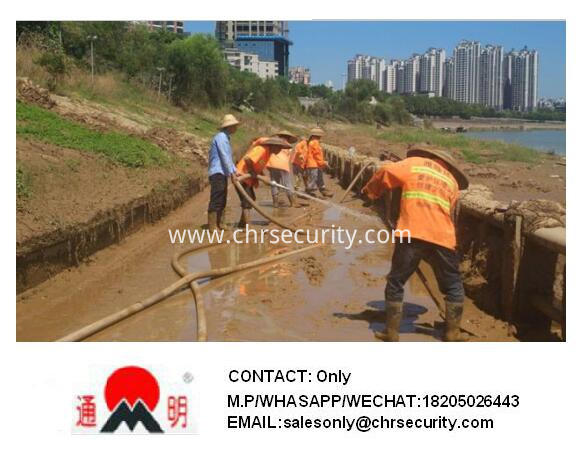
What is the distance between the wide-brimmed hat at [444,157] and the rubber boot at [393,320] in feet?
3.42

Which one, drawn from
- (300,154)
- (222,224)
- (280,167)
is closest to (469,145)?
(300,154)

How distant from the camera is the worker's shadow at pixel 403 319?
17.2ft

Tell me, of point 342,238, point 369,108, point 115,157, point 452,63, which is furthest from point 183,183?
point 369,108

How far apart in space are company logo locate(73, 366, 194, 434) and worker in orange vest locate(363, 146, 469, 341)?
178cm

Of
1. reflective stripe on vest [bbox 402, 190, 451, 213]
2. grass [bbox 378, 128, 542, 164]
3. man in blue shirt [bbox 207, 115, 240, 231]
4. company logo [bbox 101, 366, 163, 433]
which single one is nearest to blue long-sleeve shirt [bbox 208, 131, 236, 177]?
man in blue shirt [bbox 207, 115, 240, 231]

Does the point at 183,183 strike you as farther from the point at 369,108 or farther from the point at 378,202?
the point at 369,108

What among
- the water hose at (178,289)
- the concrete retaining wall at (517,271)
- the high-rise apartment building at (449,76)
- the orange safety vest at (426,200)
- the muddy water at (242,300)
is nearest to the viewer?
the orange safety vest at (426,200)

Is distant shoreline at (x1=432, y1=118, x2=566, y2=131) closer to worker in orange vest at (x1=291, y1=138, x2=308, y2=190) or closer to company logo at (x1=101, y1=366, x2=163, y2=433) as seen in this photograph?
company logo at (x1=101, y1=366, x2=163, y2=433)

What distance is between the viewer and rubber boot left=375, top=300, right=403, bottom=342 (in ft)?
15.7

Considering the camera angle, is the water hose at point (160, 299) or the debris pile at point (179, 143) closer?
the water hose at point (160, 299)

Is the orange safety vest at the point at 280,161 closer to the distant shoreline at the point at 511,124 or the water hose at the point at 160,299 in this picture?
the water hose at the point at 160,299

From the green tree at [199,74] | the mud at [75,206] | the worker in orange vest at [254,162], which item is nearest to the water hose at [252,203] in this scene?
the worker in orange vest at [254,162]

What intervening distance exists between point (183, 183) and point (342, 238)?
3.92 m

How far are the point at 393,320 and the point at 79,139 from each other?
24.2ft
